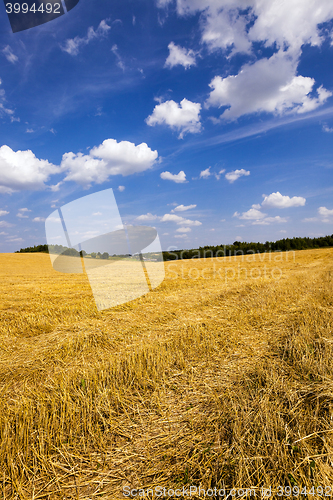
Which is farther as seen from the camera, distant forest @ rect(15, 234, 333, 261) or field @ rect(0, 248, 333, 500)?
distant forest @ rect(15, 234, 333, 261)

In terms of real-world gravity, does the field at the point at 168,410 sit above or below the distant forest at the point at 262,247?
below

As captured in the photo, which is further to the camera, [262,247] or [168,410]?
[262,247]

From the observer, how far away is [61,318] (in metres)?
7.62

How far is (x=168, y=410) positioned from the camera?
3041 millimetres

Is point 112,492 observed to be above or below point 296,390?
below

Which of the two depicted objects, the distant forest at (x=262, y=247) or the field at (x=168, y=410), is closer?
the field at (x=168, y=410)

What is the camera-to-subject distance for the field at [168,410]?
2.11 meters

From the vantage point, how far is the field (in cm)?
211

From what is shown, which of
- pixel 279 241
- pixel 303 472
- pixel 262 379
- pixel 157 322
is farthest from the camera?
pixel 279 241

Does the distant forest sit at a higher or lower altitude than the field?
higher

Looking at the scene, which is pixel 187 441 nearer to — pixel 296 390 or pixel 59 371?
pixel 296 390

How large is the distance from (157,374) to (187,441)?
1431 millimetres

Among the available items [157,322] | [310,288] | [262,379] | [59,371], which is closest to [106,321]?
[157,322]

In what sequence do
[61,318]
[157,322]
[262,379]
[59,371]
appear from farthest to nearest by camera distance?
[61,318] < [157,322] < [59,371] < [262,379]
